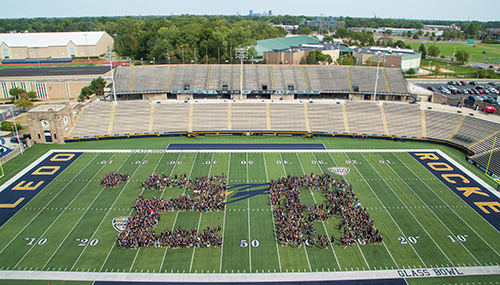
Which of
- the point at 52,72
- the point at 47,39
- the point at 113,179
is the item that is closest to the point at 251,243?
the point at 113,179

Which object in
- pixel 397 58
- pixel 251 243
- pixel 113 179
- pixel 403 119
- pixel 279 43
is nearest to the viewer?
pixel 251 243

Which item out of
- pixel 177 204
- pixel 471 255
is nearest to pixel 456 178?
pixel 471 255

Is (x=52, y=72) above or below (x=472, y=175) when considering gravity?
above

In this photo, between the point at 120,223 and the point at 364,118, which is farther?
the point at 364,118

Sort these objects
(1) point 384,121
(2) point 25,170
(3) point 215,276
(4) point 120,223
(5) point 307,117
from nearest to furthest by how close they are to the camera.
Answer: (3) point 215,276 → (4) point 120,223 → (2) point 25,170 → (1) point 384,121 → (5) point 307,117

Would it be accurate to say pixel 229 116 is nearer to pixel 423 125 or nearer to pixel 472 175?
pixel 423 125

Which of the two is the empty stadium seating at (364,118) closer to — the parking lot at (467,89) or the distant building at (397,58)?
the parking lot at (467,89)

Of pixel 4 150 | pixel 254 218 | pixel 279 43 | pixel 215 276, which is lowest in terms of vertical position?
pixel 215 276
